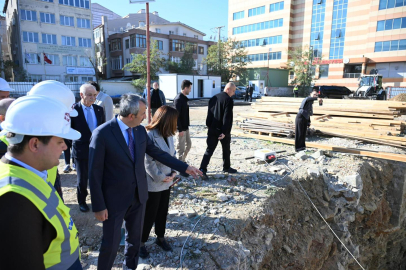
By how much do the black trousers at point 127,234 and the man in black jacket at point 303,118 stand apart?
5.97 m

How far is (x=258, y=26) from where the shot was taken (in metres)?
49.1

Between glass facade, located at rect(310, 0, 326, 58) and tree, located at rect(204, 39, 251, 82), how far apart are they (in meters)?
11.9

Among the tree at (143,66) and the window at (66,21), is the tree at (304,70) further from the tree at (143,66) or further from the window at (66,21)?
the window at (66,21)

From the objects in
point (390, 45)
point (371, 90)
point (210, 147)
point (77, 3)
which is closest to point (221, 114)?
point (210, 147)

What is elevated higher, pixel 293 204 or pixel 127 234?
pixel 127 234

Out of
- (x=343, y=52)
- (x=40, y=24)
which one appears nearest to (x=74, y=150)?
(x=40, y=24)

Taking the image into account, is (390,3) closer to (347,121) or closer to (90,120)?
(347,121)

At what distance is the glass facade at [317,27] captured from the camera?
1633 inches

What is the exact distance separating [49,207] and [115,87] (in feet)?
103

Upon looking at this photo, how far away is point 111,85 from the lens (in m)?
30.2

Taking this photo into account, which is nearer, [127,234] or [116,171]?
[116,171]

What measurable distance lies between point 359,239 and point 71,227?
6.84 metres

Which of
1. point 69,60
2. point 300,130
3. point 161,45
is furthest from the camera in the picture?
point 161,45

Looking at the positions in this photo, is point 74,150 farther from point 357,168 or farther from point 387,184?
point 387,184
